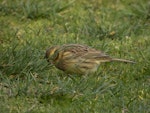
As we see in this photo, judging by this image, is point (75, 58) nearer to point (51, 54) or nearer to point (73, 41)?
point (51, 54)

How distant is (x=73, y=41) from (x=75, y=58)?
Result: 1166 mm

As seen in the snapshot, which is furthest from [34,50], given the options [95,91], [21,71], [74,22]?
[74,22]

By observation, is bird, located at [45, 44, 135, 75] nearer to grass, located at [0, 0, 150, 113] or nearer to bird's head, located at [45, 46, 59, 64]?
bird's head, located at [45, 46, 59, 64]

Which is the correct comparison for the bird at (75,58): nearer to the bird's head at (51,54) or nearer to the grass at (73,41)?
the bird's head at (51,54)

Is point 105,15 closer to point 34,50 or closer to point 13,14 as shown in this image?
point 13,14

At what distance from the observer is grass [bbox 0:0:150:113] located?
24.6 feet

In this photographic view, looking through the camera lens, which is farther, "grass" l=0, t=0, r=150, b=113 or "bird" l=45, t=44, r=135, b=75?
"bird" l=45, t=44, r=135, b=75

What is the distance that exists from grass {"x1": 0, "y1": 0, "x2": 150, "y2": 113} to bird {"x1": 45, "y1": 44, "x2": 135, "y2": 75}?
0.11 metres

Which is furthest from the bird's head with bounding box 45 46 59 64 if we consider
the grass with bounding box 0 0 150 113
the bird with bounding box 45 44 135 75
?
the grass with bounding box 0 0 150 113

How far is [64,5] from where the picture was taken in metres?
11.1

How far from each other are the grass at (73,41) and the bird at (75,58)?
115mm

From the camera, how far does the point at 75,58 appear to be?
854 centimetres

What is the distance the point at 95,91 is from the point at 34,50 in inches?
50.8

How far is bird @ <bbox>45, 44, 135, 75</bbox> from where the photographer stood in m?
8.45
